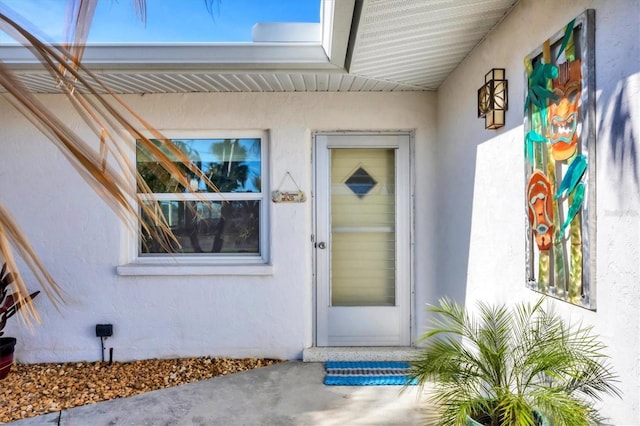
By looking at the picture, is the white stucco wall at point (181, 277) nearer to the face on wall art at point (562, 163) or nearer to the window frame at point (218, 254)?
the window frame at point (218, 254)

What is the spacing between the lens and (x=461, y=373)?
181 centimetres

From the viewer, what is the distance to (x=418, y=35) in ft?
8.38

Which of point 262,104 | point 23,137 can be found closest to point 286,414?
point 262,104

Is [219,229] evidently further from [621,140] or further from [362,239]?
[621,140]

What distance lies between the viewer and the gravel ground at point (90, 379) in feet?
9.78

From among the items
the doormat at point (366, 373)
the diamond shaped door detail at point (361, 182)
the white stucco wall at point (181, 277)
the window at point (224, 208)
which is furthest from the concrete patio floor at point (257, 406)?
the diamond shaped door detail at point (361, 182)

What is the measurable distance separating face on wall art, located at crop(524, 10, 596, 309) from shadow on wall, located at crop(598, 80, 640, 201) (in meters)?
0.08

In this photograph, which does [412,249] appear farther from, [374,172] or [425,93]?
[425,93]

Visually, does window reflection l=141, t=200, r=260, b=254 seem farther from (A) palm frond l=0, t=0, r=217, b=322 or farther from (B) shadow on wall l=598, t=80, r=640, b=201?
(A) palm frond l=0, t=0, r=217, b=322

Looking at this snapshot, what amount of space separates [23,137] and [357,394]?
12.1ft

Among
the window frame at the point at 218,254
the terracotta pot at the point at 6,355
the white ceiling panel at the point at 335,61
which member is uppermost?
the white ceiling panel at the point at 335,61

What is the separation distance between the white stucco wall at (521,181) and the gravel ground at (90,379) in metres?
2.05

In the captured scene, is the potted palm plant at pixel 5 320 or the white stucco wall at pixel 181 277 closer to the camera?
the potted palm plant at pixel 5 320

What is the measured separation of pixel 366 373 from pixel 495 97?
91.4 inches
